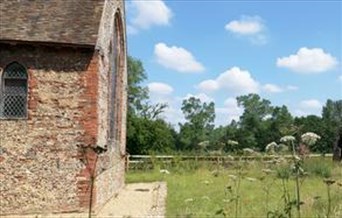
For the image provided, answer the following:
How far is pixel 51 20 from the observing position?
18875 mm

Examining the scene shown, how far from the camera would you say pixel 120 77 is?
26.7 meters

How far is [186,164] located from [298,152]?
104 ft

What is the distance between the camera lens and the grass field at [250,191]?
450 inches

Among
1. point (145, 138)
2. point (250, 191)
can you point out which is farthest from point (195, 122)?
point (250, 191)

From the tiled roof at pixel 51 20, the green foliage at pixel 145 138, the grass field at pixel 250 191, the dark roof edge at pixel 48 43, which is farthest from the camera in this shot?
the green foliage at pixel 145 138

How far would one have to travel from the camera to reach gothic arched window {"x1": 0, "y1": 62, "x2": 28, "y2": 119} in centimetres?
1825

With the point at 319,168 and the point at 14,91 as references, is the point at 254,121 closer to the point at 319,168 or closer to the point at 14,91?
the point at 319,168

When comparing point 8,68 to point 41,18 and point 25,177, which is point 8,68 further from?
point 25,177

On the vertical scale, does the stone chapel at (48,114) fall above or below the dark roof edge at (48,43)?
below

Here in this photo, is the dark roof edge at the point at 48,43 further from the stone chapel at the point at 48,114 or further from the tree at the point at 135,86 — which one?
the tree at the point at 135,86

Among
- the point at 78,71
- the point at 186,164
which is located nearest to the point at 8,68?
the point at 78,71

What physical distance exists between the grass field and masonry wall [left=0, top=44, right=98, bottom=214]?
3571 mm

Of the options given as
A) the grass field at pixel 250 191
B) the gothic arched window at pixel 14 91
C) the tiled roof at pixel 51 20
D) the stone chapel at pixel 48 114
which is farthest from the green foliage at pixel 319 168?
the gothic arched window at pixel 14 91

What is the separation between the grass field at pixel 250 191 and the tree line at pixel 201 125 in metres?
15.4
